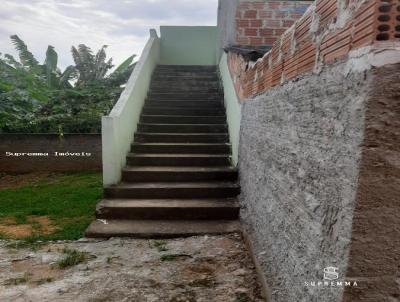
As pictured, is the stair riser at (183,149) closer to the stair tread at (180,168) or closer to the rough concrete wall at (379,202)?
the stair tread at (180,168)

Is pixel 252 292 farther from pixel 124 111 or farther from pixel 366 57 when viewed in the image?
pixel 124 111

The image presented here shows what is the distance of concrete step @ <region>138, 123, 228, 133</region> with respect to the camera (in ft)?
19.6

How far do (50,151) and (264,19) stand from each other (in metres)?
6.09

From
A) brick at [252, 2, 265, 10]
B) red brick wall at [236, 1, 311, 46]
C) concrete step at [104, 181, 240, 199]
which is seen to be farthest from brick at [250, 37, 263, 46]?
concrete step at [104, 181, 240, 199]

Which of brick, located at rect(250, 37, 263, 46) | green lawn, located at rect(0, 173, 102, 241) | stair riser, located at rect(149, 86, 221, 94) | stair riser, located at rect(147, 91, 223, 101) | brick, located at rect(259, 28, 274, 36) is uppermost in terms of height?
brick, located at rect(259, 28, 274, 36)

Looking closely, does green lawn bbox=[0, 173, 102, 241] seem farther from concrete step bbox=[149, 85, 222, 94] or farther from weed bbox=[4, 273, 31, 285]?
concrete step bbox=[149, 85, 222, 94]

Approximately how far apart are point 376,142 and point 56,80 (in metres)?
11.2

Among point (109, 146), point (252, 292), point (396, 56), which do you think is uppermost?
point (396, 56)

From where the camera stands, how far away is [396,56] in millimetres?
1181

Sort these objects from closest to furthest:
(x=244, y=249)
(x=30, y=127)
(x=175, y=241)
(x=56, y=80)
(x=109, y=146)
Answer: (x=244, y=249), (x=175, y=241), (x=109, y=146), (x=30, y=127), (x=56, y=80)

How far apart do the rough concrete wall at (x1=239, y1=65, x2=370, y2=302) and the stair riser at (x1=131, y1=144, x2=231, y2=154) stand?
2314 millimetres

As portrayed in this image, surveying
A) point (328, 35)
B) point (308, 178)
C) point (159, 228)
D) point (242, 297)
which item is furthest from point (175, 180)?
point (328, 35)

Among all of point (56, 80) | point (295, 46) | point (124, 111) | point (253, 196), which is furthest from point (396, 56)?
point (56, 80)

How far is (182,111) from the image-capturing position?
21.6 feet
